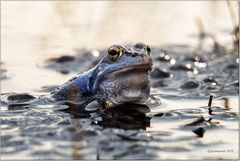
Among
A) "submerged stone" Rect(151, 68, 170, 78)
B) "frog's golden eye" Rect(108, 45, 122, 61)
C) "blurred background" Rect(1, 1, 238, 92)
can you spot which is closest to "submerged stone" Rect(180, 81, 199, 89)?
"submerged stone" Rect(151, 68, 170, 78)

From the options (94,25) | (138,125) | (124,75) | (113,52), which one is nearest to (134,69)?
(124,75)

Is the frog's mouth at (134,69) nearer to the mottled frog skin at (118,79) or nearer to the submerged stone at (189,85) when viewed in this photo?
the mottled frog skin at (118,79)

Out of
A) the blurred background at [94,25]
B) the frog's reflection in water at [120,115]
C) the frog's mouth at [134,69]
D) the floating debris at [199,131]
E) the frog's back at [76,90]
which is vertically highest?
the blurred background at [94,25]

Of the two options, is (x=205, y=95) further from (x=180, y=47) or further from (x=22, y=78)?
(x=180, y=47)

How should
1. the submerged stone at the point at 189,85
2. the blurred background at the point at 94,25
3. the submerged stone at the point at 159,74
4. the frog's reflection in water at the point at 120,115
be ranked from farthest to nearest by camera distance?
the blurred background at the point at 94,25, the submerged stone at the point at 159,74, the submerged stone at the point at 189,85, the frog's reflection in water at the point at 120,115

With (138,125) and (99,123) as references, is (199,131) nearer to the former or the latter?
(138,125)

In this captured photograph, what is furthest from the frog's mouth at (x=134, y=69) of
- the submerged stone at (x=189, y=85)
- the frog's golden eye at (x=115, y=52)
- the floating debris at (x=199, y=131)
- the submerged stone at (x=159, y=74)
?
the submerged stone at (x=159, y=74)
